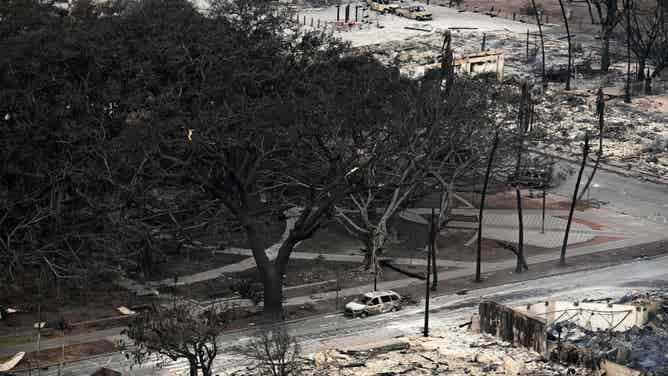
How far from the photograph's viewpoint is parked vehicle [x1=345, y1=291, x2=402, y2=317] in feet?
230

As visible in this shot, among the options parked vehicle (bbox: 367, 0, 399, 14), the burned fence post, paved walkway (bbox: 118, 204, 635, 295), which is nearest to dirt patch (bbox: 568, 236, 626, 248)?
paved walkway (bbox: 118, 204, 635, 295)

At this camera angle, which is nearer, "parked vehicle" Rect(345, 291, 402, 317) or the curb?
"parked vehicle" Rect(345, 291, 402, 317)

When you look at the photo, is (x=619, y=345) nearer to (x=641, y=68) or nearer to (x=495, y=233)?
(x=495, y=233)

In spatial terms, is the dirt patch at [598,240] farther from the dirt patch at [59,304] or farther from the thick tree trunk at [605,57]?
the thick tree trunk at [605,57]

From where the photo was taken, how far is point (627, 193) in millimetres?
100875

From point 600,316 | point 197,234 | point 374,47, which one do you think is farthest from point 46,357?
point 374,47

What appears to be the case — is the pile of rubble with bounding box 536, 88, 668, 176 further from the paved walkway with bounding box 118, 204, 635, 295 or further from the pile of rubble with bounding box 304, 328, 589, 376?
the pile of rubble with bounding box 304, 328, 589, 376

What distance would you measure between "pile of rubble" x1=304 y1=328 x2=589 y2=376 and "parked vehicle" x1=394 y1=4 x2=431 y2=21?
3963 inches

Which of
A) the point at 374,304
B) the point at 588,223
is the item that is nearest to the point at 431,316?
the point at 374,304

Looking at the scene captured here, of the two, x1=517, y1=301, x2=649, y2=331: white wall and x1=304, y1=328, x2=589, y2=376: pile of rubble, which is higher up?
x1=517, y1=301, x2=649, y2=331: white wall

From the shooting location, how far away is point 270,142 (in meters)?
75.4

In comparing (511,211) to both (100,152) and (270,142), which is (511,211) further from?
(100,152)

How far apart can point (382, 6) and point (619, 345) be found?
110m

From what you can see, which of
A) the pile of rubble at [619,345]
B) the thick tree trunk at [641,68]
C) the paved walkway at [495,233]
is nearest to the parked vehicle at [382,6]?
the thick tree trunk at [641,68]
